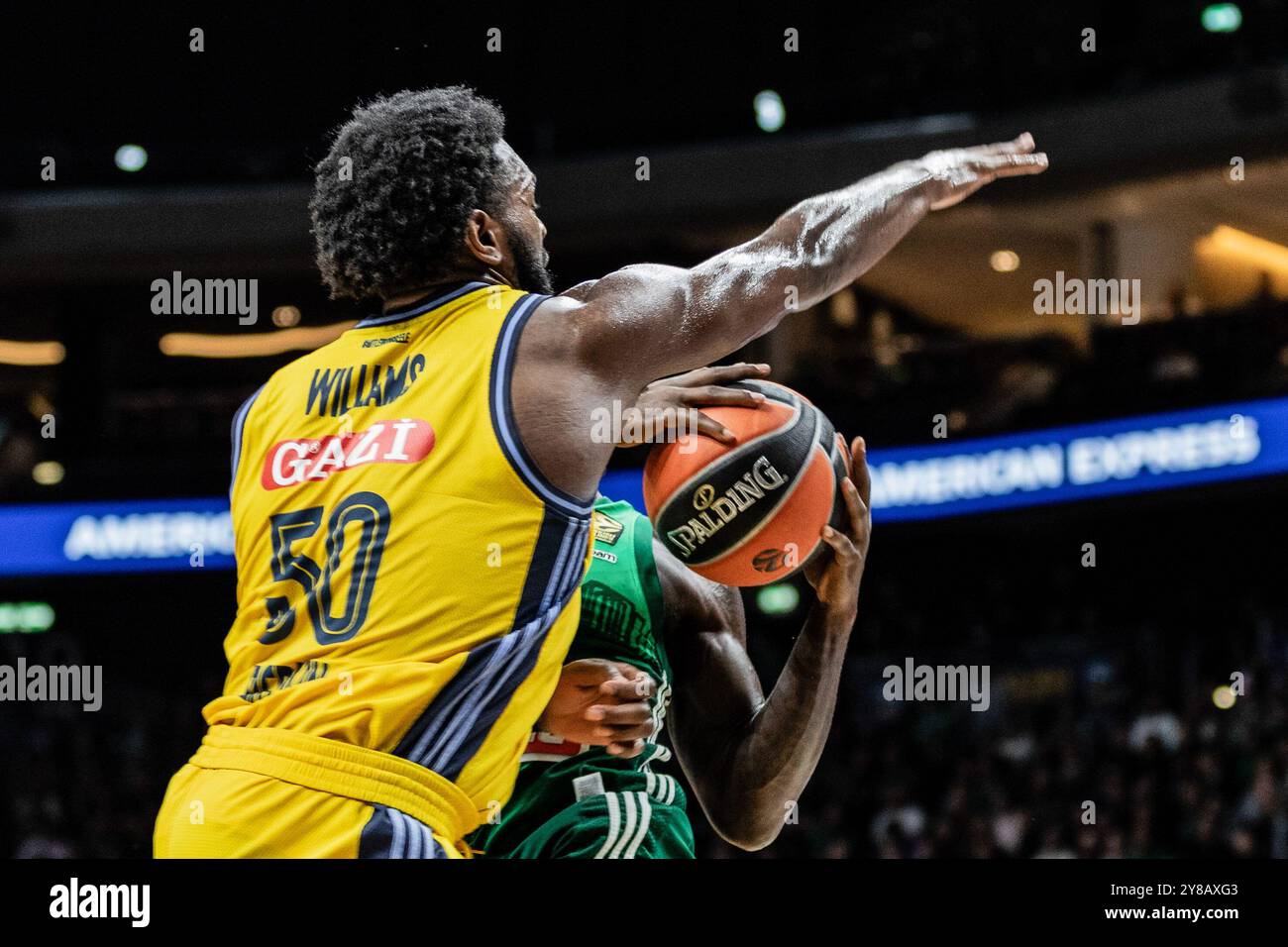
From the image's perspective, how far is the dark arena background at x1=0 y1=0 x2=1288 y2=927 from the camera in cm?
1163

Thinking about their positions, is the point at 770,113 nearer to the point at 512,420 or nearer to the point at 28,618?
the point at 28,618

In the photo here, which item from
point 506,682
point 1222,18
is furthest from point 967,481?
point 506,682

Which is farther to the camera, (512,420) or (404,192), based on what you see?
→ (404,192)

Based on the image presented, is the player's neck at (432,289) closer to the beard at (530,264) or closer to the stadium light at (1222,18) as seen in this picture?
the beard at (530,264)

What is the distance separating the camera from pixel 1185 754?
420 inches

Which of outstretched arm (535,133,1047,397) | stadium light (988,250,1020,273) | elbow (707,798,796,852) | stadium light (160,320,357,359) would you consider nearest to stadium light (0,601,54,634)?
stadium light (160,320,357,359)

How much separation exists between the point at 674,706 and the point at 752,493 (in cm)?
77

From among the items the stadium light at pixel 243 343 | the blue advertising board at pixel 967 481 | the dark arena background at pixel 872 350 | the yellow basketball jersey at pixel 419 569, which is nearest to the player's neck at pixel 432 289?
the yellow basketball jersey at pixel 419 569

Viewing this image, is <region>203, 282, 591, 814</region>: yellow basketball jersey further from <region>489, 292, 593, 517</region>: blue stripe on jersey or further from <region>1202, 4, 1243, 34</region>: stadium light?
<region>1202, 4, 1243, 34</region>: stadium light

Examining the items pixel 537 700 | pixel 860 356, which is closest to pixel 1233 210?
pixel 860 356

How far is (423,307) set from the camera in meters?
2.58

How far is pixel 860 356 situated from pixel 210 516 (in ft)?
20.6

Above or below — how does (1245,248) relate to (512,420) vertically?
below
